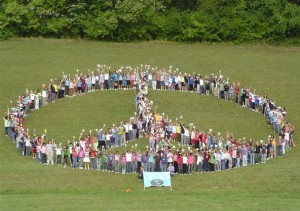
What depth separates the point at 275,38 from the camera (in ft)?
221

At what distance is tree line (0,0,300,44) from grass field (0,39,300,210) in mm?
1708

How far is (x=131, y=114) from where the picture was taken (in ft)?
151

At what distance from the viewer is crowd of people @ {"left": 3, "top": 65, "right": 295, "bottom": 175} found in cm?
3706

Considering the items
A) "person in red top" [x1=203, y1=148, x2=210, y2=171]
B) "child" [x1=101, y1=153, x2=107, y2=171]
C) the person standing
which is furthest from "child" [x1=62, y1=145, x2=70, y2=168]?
"person in red top" [x1=203, y1=148, x2=210, y2=171]

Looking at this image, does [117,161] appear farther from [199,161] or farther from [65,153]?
[199,161]

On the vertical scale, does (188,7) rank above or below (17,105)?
above

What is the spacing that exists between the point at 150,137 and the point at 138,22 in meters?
28.6

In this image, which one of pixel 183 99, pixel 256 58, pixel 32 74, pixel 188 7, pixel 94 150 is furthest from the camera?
pixel 188 7

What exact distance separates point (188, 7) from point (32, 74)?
82.4 feet

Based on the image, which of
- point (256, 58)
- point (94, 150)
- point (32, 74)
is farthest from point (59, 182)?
point (256, 58)

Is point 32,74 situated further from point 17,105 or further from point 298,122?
point 298,122

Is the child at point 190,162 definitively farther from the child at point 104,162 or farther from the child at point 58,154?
the child at point 58,154

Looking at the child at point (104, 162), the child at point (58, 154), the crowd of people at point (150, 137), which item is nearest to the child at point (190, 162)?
the crowd of people at point (150, 137)

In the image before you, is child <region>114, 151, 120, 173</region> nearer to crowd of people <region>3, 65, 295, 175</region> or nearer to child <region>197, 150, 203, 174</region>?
crowd of people <region>3, 65, 295, 175</region>
